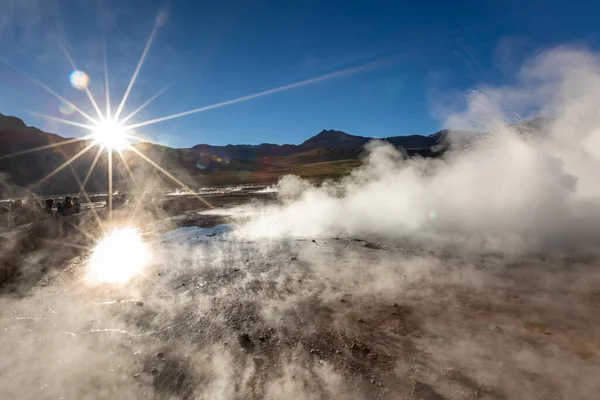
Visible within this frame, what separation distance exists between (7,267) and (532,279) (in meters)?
16.5

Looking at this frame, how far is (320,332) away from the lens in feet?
20.7

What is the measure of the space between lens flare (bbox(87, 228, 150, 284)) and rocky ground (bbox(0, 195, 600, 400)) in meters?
0.64

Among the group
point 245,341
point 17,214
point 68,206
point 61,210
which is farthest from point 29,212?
Answer: point 245,341

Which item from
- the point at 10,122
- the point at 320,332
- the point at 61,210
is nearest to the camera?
the point at 320,332

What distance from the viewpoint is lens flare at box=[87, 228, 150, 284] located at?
1076 centimetres

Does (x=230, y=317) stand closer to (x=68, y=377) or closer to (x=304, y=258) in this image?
(x=68, y=377)

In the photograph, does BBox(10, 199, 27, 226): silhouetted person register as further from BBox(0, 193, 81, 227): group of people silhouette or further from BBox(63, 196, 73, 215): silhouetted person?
BBox(63, 196, 73, 215): silhouetted person

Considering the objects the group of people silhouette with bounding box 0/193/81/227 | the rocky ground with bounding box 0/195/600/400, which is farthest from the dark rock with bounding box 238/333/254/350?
the group of people silhouette with bounding box 0/193/81/227

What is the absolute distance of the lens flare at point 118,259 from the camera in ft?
35.3

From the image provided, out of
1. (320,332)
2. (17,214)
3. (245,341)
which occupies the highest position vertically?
(17,214)

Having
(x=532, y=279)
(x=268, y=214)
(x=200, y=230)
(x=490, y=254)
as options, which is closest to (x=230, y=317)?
(x=532, y=279)

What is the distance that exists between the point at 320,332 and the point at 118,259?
397 inches

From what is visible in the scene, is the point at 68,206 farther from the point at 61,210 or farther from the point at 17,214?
the point at 17,214

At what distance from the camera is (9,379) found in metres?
5.30
